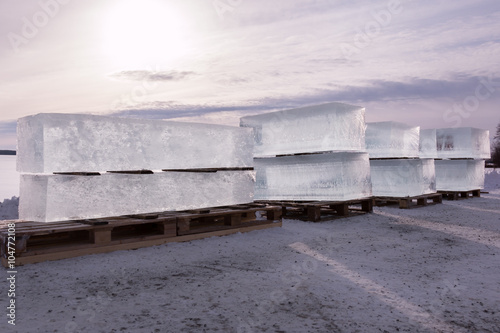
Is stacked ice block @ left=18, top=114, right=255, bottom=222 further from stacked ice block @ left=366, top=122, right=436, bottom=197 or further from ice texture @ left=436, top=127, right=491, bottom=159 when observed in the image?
ice texture @ left=436, top=127, right=491, bottom=159

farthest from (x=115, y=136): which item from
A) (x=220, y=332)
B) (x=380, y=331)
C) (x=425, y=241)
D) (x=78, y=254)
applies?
(x=425, y=241)

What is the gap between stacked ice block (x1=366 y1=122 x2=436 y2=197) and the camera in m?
9.99

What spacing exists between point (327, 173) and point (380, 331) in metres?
5.18

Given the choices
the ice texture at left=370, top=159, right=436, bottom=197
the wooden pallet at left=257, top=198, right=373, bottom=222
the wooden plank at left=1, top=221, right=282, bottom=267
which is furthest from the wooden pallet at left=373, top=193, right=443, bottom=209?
the wooden plank at left=1, top=221, right=282, bottom=267

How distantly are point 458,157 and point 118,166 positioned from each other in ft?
35.9

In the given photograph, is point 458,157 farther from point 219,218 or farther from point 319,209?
point 219,218

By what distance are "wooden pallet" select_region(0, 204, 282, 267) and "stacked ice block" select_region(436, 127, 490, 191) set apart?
882cm

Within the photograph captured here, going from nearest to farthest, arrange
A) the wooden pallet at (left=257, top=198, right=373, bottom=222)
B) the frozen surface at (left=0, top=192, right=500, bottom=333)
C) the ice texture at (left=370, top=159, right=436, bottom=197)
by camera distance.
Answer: the frozen surface at (left=0, top=192, right=500, bottom=333) → the wooden pallet at (left=257, top=198, right=373, bottom=222) → the ice texture at (left=370, top=159, right=436, bottom=197)

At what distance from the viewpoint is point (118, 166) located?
544 cm

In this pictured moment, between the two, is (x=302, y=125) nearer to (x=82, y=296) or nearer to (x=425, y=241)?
(x=425, y=241)

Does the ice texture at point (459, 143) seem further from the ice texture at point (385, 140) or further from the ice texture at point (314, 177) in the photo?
the ice texture at point (314, 177)

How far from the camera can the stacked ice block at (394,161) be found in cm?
999

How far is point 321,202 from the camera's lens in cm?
784

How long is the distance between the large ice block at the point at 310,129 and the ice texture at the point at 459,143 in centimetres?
590
